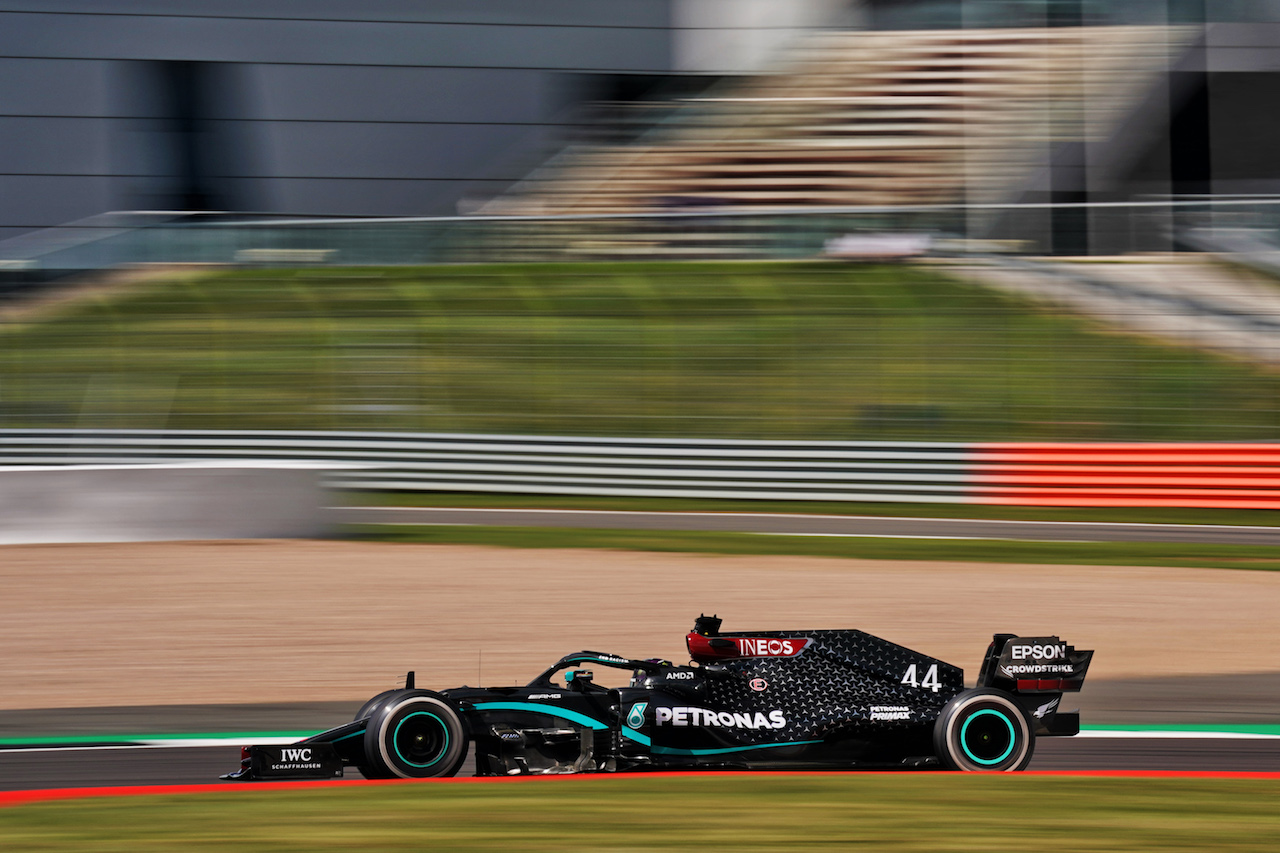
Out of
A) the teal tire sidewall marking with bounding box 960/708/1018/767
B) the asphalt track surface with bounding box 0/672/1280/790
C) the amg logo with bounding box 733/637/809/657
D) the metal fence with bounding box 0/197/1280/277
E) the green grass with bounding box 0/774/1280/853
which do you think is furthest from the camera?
the metal fence with bounding box 0/197/1280/277

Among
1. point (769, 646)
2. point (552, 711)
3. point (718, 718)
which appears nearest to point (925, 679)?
point (769, 646)

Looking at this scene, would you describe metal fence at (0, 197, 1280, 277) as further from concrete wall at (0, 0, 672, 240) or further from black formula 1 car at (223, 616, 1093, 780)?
black formula 1 car at (223, 616, 1093, 780)

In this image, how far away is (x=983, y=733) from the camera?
6172 mm

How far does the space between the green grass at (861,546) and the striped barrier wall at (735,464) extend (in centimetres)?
177

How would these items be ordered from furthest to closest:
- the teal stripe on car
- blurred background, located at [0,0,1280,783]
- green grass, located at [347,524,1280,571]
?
green grass, located at [347,524,1280,571] < blurred background, located at [0,0,1280,783] < the teal stripe on car

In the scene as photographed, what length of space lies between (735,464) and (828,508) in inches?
45.3

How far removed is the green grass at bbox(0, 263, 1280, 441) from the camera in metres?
19.5

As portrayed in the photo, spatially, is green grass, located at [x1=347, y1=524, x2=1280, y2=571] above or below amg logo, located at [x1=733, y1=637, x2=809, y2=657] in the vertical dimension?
above

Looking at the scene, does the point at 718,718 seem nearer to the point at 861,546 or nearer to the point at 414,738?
the point at 414,738

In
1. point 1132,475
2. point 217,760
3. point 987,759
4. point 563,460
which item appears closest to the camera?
point 987,759

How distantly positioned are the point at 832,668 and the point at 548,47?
22.5 metres

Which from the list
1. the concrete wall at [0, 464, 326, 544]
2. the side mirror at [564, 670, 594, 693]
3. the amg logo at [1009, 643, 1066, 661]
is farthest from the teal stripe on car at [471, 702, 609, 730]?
the concrete wall at [0, 464, 326, 544]

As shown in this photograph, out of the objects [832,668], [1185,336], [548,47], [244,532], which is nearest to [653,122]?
[548,47]

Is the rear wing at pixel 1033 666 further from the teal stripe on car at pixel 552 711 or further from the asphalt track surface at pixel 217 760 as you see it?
the teal stripe on car at pixel 552 711
